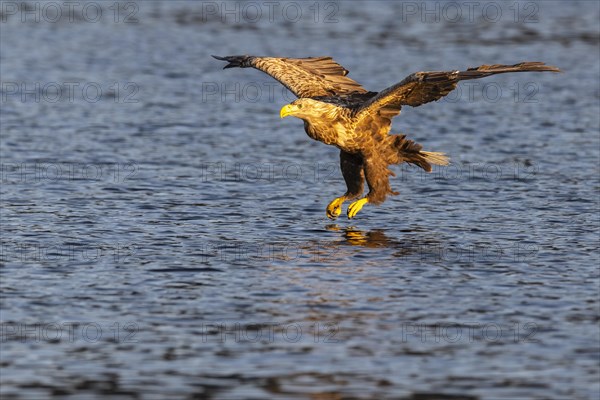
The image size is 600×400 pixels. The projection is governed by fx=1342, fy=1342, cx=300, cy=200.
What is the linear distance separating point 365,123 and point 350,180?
790mm

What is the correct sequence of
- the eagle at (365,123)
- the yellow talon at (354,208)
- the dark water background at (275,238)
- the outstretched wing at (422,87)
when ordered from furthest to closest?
the yellow talon at (354,208)
the eagle at (365,123)
the outstretched wing at (422,87)
the dark water background at (275,238)

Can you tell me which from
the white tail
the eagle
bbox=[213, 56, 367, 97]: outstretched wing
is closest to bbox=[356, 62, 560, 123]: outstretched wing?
the eagle

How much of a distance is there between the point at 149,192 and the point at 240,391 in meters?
6.58

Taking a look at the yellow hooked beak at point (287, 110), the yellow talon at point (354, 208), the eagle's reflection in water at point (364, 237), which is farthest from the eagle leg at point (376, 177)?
the yellow hooked beak at point (287, 110)

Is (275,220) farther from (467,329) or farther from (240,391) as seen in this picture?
(240,391)

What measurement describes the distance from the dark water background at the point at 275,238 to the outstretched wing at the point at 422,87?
1.20 metres

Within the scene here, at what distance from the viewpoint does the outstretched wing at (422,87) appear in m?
11.0

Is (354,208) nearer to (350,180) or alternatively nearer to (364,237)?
(350,180)

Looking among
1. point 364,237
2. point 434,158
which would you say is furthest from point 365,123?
point 364,237

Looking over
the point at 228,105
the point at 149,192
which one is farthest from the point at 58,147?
the point at 228,105

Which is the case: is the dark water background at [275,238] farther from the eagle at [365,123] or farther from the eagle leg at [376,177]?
the eagle at [365,123]

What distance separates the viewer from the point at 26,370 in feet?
27.4

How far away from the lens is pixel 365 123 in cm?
1238

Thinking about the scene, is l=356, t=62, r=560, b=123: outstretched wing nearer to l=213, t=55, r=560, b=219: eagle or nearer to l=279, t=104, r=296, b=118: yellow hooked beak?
l=213, t=55, r=560, b=219: eagle
